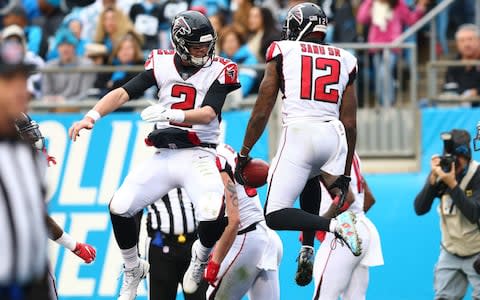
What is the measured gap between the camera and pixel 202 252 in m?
9.82

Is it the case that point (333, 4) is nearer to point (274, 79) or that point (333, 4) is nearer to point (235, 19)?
point (235, 19)

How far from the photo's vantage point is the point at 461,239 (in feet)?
→ 38.3

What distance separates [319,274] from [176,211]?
49.8 inches

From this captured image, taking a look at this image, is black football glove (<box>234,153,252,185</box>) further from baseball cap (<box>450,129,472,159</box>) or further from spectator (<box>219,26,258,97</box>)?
spectator (<box>219,26,258,97</box>)

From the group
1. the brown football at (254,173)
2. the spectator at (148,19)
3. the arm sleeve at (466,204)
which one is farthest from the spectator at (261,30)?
the brown football at (254,173)

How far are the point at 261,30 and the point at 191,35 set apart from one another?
16.2ft

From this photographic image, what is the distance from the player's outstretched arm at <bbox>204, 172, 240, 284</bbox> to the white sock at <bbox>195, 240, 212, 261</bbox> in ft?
0.20

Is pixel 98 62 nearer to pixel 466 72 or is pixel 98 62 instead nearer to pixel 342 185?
pixel 466 72

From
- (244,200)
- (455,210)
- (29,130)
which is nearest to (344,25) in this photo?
(455,210)

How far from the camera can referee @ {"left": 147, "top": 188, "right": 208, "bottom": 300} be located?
10492mm

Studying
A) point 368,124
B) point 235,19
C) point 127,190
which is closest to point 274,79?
point 127,190

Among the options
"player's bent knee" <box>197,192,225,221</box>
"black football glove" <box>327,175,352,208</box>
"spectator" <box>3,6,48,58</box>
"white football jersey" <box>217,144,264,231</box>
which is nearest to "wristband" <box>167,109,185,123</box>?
"player's bent knee" <box>197,192,225,221</box>

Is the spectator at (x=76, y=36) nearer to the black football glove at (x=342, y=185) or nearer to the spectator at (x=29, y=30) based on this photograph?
the spectator at (x=29, y=30)

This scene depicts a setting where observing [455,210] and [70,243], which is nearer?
[70,243]
